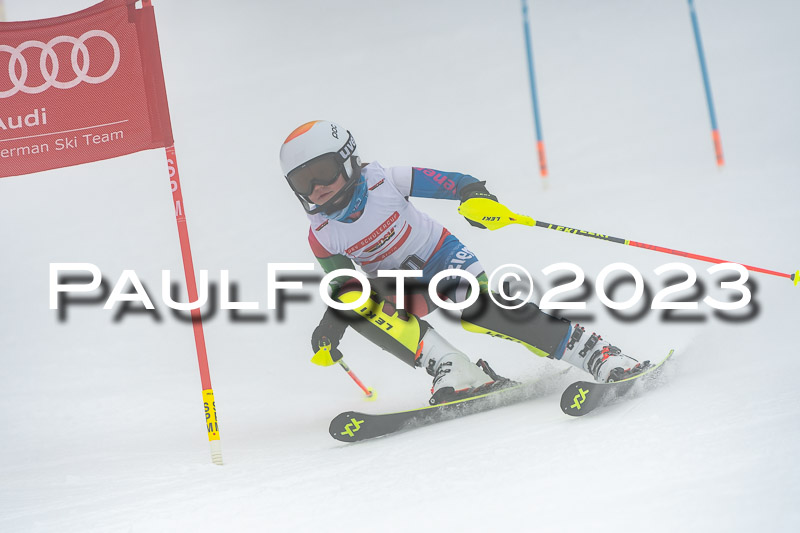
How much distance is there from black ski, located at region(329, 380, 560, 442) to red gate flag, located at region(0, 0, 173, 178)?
1183 mm

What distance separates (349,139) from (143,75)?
77 centimetres

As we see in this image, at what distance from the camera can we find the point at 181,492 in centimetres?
242

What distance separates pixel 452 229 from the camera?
19.6 feet

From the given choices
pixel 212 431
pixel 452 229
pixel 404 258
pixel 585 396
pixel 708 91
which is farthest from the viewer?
pixel 708 91

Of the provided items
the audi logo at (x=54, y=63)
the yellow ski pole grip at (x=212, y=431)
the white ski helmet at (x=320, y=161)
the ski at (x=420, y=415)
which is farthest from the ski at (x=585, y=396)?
the audi logo at (x=54, y=63)

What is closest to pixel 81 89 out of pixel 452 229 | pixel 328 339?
pixel 328 339

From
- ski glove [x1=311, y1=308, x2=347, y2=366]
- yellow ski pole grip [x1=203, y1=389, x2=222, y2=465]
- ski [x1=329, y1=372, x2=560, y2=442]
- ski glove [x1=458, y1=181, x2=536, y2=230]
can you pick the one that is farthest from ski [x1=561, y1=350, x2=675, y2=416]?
yellow ski pole grip [x1=203, y1=389, x2=222, y2=465]

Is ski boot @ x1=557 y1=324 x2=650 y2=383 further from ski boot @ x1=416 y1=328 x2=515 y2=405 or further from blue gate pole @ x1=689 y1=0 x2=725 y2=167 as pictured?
blue gate pole @ x1=689 y1=0 x2=725 y2=167

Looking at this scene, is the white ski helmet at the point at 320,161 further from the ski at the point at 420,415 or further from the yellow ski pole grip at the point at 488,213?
the ski at the point at 420,415

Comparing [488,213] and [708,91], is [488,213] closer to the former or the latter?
[488,213]

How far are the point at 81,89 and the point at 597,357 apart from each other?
2.06 m

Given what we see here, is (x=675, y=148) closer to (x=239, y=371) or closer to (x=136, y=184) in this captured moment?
(x=239, y=371)

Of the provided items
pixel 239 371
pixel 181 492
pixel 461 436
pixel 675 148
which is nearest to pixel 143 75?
pixel 181 492

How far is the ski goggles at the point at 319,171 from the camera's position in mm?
2791
